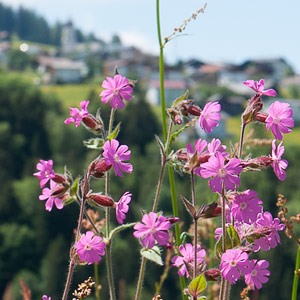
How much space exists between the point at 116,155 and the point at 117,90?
0.16 meters

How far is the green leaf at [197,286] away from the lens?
3.48ft

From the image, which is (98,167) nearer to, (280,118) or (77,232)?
(77,232)

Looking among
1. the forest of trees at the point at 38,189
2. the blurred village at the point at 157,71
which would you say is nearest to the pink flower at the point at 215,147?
the forest of trees at the point at 38,189

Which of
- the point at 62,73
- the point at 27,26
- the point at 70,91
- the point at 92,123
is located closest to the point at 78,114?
the point at 92,123

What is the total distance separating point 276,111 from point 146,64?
252ft

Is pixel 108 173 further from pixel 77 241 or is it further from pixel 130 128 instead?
pixel 130 128

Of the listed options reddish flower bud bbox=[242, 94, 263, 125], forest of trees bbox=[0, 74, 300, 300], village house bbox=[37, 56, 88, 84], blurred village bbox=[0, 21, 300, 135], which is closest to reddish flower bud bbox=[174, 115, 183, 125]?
reddish flower bud bbox=[242, 94, 263, 125]

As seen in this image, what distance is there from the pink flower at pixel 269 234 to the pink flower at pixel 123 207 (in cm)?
19

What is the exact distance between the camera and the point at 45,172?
3.95ft

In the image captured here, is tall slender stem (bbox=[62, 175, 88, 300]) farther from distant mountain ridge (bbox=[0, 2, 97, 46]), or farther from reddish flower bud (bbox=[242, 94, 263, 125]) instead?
distant mountain ridge (bbox=[0, 2, 97, 46])

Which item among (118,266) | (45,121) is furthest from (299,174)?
(45,121)

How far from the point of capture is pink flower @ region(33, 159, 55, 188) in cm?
119

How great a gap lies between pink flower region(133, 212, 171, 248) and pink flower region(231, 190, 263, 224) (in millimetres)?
108

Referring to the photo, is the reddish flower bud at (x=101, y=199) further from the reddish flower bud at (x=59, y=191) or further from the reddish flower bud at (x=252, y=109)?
the reddish flower bud at (x=252, y=109)
